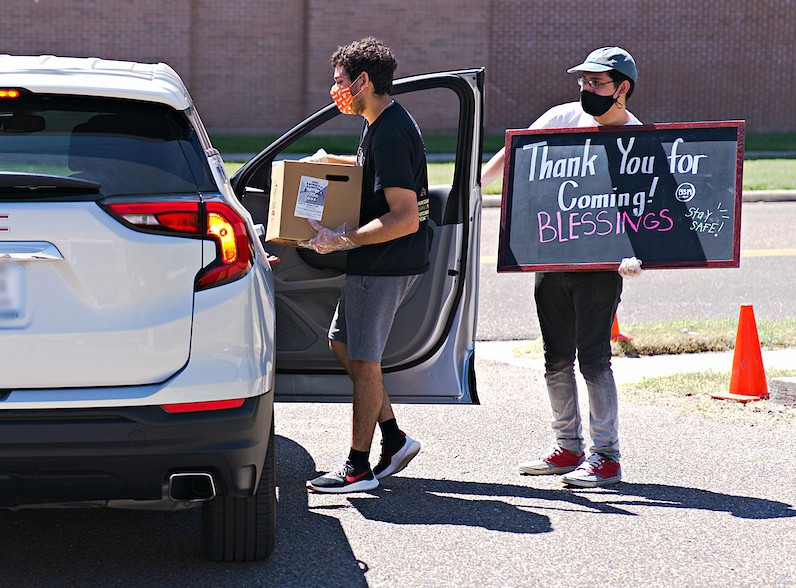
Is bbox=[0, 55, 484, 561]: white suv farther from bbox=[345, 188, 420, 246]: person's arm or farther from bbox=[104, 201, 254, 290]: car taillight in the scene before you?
bbox=[345, 188, 420, 246]: person's arm

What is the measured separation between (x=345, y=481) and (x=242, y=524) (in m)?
1.08

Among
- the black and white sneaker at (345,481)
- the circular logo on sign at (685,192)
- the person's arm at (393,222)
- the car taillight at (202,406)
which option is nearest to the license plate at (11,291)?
the car taillight at (202,406)

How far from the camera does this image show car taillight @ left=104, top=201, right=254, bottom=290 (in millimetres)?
3604

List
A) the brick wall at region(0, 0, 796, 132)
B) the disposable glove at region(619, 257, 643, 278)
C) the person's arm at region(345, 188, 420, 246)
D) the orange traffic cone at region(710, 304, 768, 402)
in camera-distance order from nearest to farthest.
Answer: the person's arm at region(345, 188, 420, 246), the disposable glove at region(619, 257, 643, 278), the orange traffic cone at region(710, 304, 768, 402), the brick wall at region(0, 0, 796, 132)

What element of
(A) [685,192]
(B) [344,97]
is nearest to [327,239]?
(B) [344,97]

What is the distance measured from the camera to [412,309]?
5.36 meters

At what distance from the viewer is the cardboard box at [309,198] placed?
479 cm

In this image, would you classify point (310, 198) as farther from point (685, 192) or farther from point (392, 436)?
point (685, 192)

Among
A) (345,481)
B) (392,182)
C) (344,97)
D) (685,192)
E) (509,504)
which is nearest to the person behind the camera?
(392,182)

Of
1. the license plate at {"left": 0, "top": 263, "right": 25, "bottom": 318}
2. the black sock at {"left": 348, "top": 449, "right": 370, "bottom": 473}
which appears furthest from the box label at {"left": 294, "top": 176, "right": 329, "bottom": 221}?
the license plate at {"left": 0, "top": 263, "right": 25, "bottom": 318}

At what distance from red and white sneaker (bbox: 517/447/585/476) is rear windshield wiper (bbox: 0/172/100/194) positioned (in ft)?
8.84

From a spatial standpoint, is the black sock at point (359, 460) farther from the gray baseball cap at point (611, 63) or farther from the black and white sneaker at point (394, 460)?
the gray baseball cap at point (611, 63)

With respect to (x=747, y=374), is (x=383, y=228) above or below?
above

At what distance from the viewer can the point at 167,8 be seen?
27859 millimetres
